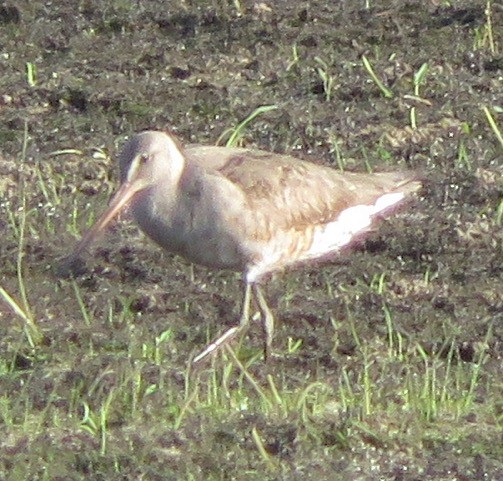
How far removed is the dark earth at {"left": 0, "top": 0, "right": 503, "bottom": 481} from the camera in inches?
237

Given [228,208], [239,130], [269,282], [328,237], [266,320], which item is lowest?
[269,282]

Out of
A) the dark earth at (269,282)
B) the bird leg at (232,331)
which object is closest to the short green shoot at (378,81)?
the dark earth at (269,282)

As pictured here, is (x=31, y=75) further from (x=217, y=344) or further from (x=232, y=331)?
(x=217, y=344)

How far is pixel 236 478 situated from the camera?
5750 millimetres

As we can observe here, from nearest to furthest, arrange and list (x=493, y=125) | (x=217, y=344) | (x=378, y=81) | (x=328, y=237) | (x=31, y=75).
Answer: (x=217, y=344), (x=328, y=237), (x=493, y=125), (x=378, y=81), (x=31, y=75)

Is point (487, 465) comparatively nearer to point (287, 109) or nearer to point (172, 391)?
point (172, 391)

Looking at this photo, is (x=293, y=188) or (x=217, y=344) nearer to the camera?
(x=217, y=344)

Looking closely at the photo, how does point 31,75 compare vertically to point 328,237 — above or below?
above

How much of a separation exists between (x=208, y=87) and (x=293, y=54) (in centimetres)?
62

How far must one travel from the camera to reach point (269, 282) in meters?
7.74

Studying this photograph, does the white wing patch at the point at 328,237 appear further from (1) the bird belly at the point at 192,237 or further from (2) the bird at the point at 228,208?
(1) the bird belly at the point at 192,237

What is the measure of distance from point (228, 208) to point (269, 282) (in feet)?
2.70

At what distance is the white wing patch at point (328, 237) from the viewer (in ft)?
23.5

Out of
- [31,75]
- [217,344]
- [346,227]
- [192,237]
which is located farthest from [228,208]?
[31,75]
